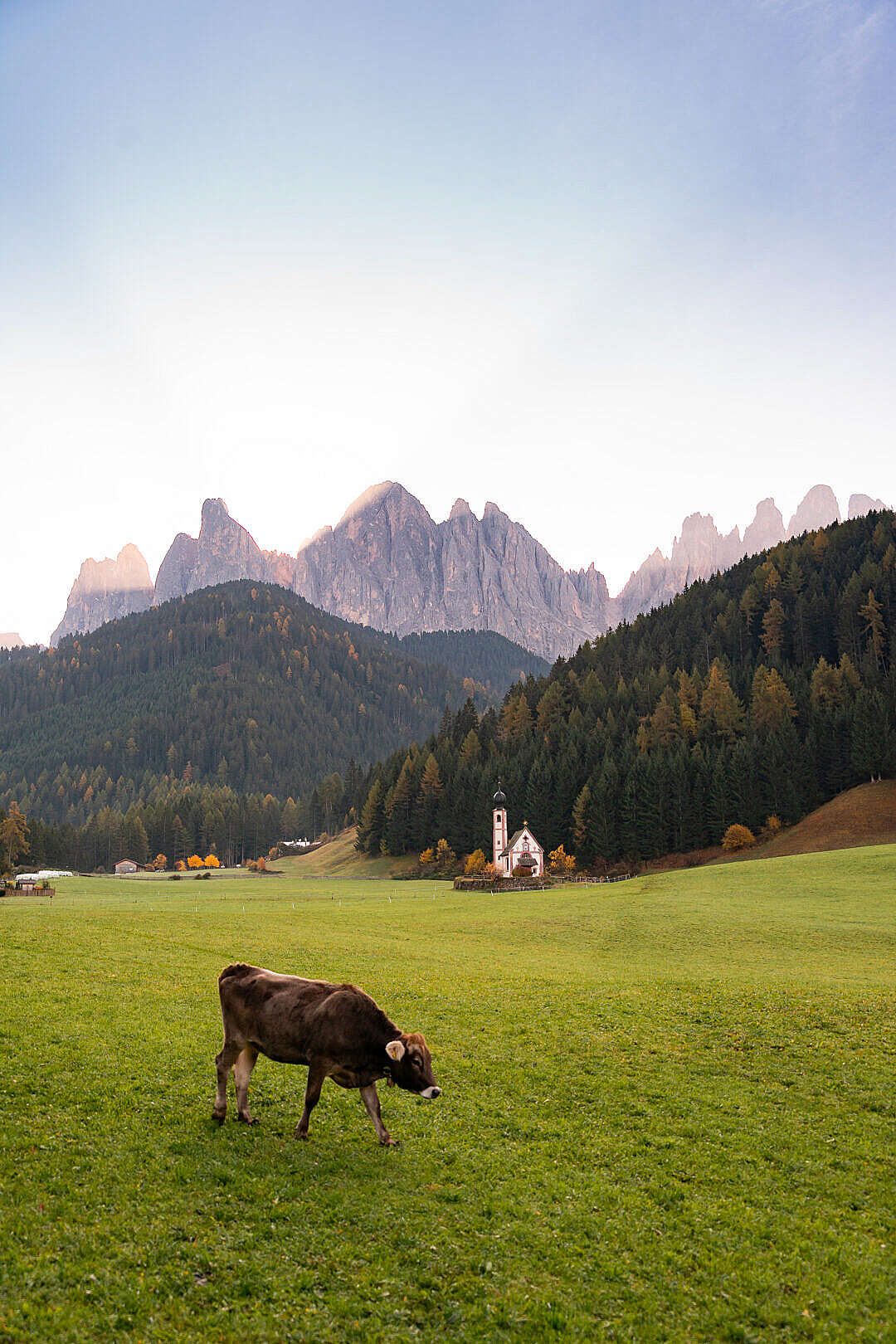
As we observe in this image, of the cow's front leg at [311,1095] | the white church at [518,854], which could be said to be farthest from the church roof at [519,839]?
the cow's front leg at [311,1095]

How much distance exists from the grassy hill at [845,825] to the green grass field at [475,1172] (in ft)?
224

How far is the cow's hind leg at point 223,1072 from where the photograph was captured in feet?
43.4

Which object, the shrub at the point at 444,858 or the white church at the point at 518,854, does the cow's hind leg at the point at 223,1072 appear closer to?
the white church at the point at 518,854

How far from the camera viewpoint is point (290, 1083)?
15.6 m

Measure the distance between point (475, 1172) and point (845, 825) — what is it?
304ft

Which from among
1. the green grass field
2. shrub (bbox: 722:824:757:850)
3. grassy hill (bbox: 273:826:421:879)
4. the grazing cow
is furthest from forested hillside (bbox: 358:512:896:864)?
the grazing cow

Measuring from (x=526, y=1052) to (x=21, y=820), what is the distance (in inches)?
5125

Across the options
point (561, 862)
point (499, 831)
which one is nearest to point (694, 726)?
point (561, 862)

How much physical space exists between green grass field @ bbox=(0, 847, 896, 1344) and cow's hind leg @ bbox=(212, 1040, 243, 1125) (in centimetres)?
30

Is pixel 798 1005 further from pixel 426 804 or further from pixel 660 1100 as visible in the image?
pixel 426 804

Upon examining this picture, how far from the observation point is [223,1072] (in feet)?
44.0

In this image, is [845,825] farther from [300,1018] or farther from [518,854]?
[300,1018]

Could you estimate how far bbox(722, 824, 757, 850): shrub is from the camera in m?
97.2

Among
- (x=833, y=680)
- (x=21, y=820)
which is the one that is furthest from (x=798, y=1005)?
(x=21, y=820)
